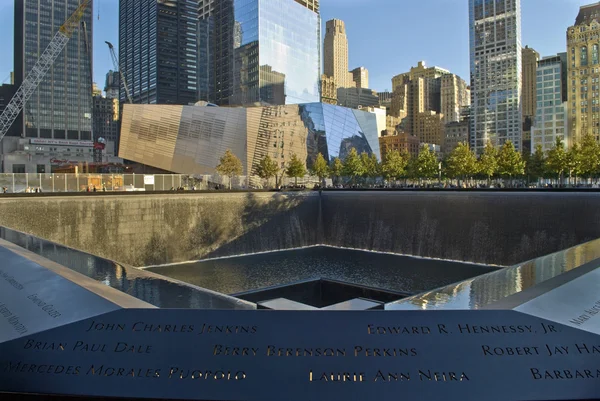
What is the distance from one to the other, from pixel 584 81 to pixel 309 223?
10157cm

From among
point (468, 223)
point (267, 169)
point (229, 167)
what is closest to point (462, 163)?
point (267, 169)

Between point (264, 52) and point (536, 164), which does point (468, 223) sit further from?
point (264, 52)

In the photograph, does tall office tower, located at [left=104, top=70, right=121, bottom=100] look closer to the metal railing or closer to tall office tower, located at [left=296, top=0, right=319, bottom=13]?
tall office tower, located at [left=296, top=0, right=319, bottom=13]

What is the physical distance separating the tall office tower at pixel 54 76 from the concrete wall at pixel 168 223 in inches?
4770

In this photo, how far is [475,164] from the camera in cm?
5181

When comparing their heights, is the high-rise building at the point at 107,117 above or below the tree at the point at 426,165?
above

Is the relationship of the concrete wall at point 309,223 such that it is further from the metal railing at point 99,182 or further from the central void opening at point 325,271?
the metal railing at point 99,182

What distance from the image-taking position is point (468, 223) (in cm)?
2645

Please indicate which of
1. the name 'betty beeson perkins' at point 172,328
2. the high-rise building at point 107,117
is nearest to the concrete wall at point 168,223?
the name 'betty beeson perkins' at point 172,328

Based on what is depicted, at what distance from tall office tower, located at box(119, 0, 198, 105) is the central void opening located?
383 feet

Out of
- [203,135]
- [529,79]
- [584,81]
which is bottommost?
[203,135]

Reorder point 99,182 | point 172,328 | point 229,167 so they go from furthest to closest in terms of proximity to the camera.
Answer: point 229,167 < point 99,182 < point 172,328

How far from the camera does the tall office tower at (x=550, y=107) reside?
120875mm

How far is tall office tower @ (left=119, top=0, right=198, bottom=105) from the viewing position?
140 metres
